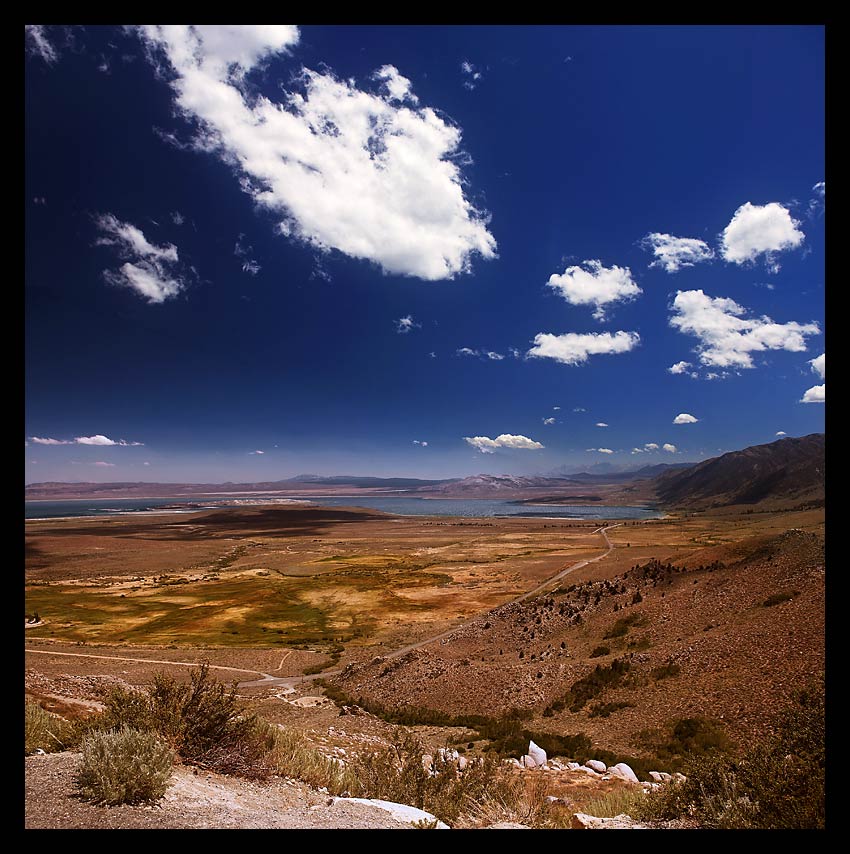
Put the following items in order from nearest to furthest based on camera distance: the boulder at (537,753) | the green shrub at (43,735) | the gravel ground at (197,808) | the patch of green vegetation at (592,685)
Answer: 1. the gravel ground at (197,808)
2. the green shrub at (43,735)
3. the boulder at (537,753)
4. the patch of green vegetation at (592,685)

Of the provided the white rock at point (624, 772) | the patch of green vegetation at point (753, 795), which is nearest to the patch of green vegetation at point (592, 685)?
the white rock at point (624, 772)

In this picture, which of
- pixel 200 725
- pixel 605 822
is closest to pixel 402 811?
pixel 605 822

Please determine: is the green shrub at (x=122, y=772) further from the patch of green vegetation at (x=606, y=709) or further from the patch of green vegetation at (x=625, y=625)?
the patch of green vegetation at (x=625, y=625)

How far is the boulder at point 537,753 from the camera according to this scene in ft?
38.4

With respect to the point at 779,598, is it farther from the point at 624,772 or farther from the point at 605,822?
the point at 605,822

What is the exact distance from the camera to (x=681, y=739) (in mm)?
11633

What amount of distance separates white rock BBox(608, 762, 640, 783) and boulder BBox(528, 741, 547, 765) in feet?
5.78

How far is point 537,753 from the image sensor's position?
12.0 metres

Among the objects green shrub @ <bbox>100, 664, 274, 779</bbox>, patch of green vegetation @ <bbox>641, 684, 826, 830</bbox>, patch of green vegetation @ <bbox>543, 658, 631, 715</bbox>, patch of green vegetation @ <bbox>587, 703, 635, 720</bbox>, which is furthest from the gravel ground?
patch of green vegetation @ <bbox>543, 658, 631, 715</bbox>

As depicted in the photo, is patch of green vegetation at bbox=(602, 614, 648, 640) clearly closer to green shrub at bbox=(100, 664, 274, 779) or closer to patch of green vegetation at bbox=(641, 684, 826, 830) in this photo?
patch of green vegetation at bbox=(641, 684, 826, 830)

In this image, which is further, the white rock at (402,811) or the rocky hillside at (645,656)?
the rocky hillside at (645,656)

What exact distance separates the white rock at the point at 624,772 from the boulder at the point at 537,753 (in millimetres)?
1762
